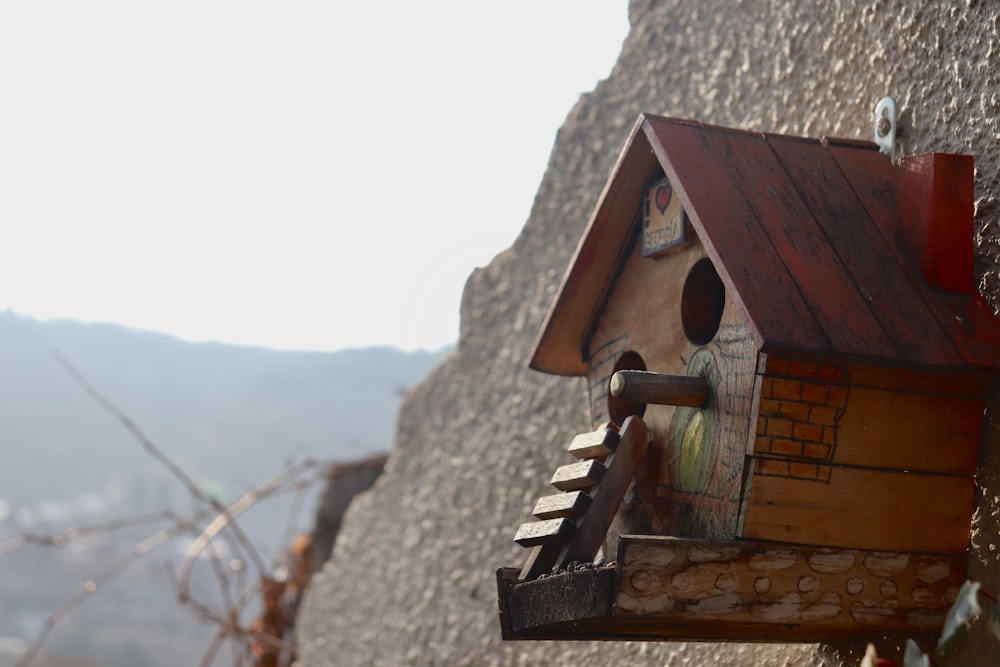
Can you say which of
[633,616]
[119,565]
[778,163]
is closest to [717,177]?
[778,163]

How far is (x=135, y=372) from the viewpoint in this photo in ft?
63.5

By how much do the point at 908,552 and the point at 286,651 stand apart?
3.99 metres

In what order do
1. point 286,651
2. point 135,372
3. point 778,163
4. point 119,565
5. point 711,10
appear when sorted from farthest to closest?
point 135,372, point 286,651, point 119,565, point 711,10, point 778,163

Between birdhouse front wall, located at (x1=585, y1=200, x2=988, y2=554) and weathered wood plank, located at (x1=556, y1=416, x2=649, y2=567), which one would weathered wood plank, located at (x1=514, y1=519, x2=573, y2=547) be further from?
birdhouse front wall, located at (x1=585, y1=200, x2=988, y2=554)

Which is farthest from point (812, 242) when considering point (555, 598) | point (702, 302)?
point (555, 598)

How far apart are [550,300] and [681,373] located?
1731 mm

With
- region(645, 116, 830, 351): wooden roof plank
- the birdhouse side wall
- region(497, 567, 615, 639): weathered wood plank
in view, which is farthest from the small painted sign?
region(497, 567, 615, 639): weathered wood plank

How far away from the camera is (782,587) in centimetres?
171

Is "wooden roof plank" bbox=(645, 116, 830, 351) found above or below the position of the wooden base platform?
above

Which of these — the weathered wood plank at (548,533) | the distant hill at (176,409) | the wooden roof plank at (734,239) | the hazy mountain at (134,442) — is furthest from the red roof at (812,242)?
the distant hill at (176,409)

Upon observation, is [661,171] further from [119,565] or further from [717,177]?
[119,565]

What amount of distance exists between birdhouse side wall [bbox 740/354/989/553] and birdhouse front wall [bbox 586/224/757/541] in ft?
0.13

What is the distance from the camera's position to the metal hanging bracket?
2184 mm

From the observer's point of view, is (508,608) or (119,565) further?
(119,565)
